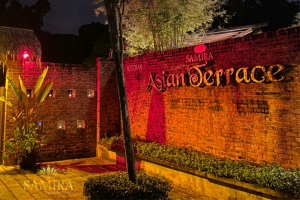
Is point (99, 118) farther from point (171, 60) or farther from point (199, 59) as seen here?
point (199, 59)

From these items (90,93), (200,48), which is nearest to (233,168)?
(200,48)

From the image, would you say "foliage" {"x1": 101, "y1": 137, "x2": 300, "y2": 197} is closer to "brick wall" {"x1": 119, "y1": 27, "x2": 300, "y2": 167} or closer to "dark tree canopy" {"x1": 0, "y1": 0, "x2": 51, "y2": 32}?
"brick wall" {"x1": 119, "y1": 27, "x2": 300, "y2": 167}

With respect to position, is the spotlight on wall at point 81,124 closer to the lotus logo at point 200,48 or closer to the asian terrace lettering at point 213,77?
the asian terrace lettering at point 213,77

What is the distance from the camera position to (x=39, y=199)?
5105 millimetres

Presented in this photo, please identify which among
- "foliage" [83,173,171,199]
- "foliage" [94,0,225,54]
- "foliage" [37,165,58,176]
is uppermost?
"foliage" [94,0,225,54]

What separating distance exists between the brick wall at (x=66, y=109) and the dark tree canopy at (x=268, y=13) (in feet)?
44.6

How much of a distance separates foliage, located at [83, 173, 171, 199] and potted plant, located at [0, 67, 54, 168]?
Result: 4.14m

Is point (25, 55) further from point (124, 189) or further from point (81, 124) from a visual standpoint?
point (124, 189)

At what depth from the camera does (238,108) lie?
18.3 ft

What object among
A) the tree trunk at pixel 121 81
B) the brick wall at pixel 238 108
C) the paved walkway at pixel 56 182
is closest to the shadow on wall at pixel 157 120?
the brick wall at pixel 238 108

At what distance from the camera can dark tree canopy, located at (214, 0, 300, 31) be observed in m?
19.3

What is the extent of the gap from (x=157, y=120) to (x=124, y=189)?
384 centimetres

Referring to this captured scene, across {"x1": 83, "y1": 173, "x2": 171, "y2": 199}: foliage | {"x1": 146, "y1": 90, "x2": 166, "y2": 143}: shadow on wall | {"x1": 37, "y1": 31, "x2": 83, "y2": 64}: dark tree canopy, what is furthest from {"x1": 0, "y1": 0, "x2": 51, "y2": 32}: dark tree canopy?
{"x1": 83, "y1": 173, "x2": 171, "y2": 199}: foliage

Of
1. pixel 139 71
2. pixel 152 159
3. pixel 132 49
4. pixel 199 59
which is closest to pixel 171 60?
pixel 199 59
